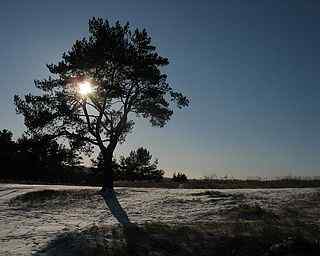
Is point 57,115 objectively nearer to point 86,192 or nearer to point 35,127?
point 35,127

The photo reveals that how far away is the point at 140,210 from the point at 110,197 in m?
4.88

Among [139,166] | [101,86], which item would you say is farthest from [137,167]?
[101,86]

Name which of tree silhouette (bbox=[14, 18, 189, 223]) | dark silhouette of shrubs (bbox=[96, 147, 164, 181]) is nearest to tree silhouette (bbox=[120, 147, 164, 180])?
dark silhouette of shrubs (bbox=[96, 147, 164, 181])

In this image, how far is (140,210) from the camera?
22828 millimetres

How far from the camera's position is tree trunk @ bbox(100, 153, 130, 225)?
21.4 m

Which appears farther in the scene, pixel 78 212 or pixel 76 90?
pixel 76 90

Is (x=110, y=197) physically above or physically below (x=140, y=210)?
above

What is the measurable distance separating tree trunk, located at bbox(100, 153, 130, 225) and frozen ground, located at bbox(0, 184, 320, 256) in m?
0.35

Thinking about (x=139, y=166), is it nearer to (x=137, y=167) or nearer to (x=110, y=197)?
(x=137, y=167)

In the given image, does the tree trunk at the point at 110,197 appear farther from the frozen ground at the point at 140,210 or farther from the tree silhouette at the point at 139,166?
the tree silhouette at the point at 139,166

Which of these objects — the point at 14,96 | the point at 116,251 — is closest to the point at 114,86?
the point at 14,96

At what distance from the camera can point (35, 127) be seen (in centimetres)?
3169

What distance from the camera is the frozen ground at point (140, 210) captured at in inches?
705

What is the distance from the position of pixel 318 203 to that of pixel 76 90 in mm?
17546
